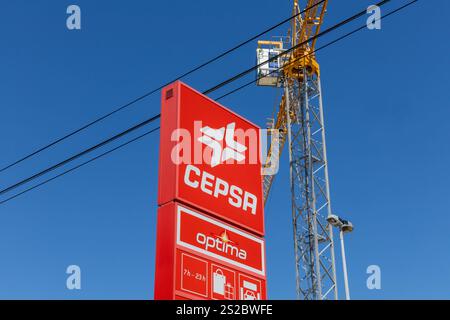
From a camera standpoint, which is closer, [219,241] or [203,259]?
[203,259]

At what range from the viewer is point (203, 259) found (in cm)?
905

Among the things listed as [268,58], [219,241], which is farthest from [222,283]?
[268,58]

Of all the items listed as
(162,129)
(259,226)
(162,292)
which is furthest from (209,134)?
(162,292)

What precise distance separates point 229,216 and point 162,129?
151 cm

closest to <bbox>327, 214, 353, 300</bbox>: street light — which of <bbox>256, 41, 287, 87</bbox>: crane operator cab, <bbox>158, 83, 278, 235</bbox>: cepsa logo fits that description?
<bbox>158, 83, 278, 235</bbox>: cepsa logo

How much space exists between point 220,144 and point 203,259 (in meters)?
1.82

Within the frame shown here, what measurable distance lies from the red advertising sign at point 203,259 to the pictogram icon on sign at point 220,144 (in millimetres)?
984

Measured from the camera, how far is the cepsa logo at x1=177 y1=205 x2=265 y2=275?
8.98 m

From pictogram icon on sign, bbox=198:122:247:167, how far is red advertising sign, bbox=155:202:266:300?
0.98 metres

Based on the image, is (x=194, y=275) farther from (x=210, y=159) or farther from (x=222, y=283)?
(x=210, y=159)
